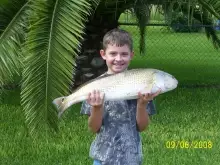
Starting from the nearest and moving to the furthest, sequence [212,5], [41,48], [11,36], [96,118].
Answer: [96,118] → [41,48] → [11,36] → [212,5]

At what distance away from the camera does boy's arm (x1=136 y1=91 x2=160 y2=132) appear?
9.30 feet

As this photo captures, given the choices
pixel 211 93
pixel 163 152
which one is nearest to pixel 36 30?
pixel 163 152

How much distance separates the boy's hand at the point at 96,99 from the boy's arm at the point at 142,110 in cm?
21

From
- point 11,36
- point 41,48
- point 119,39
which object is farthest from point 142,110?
point 11,36

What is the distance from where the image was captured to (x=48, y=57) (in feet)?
15.6

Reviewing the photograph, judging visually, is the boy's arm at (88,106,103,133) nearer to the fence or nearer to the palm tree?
the palm tree

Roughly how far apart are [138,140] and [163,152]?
7.26 ft

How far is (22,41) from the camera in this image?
5.43 metres

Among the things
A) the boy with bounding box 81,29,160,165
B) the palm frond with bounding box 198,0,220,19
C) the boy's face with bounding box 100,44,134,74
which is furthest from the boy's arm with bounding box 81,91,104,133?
the palm frond with bounding box 198,0,220,19

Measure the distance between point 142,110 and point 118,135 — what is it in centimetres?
21

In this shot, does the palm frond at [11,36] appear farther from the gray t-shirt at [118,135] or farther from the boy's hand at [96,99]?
the boy's hand at [96,99]

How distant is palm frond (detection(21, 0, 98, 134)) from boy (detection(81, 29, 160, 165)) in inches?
62.7

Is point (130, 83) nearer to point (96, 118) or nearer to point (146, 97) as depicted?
point (146, 97)

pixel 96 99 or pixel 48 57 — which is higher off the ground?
pixel 96 99
